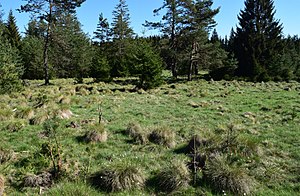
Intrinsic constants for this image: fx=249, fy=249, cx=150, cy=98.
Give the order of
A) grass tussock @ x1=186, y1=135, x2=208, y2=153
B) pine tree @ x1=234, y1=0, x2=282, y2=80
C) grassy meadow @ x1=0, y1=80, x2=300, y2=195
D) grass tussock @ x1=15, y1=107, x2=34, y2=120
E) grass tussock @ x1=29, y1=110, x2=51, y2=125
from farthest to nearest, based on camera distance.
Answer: pine tree @ x1=234, y1=0, x2=282, y2=80
grass tussock @ x1=15, y1=107, x2=34, y2=120
grass tussock @ x1=29, y1=110, x2=51, y2=125
grass tussock @ x1=186, y1=135, x2=208, y2=153
grassy meadow @ x1=0, y1=80, x2=300, y2=195

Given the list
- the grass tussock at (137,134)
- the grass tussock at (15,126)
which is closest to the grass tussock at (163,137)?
the grass tussock at (137,134)

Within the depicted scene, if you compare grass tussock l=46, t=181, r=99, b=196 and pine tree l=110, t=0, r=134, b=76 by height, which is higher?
pine tree l=110, t=0, r=134, b=76

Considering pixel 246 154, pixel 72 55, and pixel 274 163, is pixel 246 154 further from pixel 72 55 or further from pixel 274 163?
pixel 72 55

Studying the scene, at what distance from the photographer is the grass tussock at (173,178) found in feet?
16.1

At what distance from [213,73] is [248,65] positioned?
4.60 m

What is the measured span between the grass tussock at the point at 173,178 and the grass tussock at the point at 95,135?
8.08ft

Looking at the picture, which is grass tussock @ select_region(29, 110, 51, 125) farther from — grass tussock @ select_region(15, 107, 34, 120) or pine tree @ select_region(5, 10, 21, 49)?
pine tree @ select_region(5, 10, 21, 49)

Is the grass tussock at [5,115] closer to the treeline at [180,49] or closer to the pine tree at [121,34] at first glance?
the treeline at [180,49]

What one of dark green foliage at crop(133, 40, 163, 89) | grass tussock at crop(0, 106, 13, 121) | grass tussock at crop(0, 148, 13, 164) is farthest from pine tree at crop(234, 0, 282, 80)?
grass tussock at crop(0, 148, 13, 164)

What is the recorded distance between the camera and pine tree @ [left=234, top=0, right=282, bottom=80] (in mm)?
29438

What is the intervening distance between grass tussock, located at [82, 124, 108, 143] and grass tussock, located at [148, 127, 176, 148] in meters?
1.33

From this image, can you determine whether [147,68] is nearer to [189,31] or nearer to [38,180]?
[189,31]

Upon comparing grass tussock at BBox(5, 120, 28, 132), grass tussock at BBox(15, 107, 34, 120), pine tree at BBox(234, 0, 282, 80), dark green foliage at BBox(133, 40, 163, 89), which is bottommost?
grass tussock at BBox(5, 120, 28, 132)

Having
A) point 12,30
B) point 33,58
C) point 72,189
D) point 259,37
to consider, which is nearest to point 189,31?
point 259,37
